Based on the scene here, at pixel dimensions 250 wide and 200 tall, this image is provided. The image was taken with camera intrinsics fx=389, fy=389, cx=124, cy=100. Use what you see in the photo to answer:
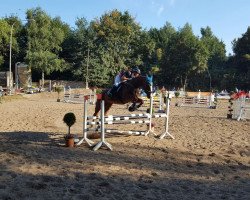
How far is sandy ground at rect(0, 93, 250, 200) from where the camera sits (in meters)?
6.42

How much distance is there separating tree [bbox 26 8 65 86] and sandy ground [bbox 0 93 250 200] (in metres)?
48.5

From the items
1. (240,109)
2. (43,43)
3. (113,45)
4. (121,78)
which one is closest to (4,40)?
(43,43)

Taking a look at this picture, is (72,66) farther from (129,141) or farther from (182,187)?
(182,187)

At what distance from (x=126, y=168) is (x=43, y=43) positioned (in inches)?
2218

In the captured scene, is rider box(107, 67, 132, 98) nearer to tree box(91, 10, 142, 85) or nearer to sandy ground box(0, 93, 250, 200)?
sandy ground box(0, 93, 250, 200)

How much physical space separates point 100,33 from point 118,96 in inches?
2138

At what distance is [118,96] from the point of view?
11.5 metres

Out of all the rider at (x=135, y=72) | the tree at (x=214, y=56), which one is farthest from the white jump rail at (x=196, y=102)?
the tree at (x=214, y=56)

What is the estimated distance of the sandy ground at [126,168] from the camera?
21.1 ft

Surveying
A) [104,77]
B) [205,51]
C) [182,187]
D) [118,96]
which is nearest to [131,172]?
[182,187]

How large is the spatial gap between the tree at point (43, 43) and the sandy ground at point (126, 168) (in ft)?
159

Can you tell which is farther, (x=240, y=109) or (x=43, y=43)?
(x=43, y=43)

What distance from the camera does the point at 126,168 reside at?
8062 millimetres

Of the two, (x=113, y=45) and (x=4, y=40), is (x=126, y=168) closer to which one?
(x=4, y=40)
